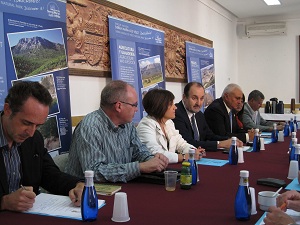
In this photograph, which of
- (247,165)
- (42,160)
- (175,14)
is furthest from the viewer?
(175,14)

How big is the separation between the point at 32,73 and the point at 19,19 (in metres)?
0.41

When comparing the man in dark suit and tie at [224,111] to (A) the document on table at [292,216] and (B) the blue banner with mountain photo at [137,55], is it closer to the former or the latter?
(B) the blue banner with mountain photo at [137,55]

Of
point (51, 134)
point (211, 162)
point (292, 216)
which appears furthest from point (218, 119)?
point (292, 216)

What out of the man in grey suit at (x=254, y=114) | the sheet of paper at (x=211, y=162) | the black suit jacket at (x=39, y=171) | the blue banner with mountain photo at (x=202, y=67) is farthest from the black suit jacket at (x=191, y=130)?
the blue banner with mountain photo at (x=202, y=67)

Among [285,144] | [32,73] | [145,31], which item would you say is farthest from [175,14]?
[32,73]

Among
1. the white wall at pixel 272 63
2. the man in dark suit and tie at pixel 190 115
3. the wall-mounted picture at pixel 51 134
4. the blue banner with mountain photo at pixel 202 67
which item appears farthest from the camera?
the white wall at pixel 272 63

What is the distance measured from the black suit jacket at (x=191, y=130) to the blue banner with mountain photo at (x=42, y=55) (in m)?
1.10

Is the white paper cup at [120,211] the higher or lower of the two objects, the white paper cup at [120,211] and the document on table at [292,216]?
the higher

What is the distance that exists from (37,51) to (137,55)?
5.55ft

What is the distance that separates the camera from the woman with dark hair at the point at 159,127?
3000mm

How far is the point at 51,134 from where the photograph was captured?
304 cm

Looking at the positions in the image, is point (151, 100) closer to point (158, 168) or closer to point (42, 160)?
point (158, 168)

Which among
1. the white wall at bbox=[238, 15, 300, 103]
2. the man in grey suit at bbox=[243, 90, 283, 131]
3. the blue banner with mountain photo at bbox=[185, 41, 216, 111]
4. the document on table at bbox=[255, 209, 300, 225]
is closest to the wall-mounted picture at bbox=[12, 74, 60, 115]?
the document on table at bbox=[255, 209, 300, 225]

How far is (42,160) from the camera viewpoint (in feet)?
6.88
